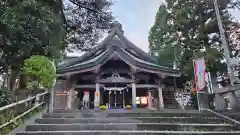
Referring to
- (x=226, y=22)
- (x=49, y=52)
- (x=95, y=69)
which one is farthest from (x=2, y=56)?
(x=226, y=22)

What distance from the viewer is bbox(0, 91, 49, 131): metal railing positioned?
16.3ft

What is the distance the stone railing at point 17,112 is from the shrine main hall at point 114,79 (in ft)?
14.6

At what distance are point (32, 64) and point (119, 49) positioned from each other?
6146 mm

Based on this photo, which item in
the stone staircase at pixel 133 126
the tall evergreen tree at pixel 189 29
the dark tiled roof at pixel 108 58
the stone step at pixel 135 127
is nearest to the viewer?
the stone staircase at pixel 133 126

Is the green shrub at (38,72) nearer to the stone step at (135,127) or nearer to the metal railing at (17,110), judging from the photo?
the metal railing at (17,110)

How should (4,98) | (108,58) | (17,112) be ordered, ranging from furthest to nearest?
(108,58) → (17,112) → (4,98)

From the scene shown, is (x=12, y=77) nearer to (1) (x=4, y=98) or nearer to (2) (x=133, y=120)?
(1) (x=4, y=98)

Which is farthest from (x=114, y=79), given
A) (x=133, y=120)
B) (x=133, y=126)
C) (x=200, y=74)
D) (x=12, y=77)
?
(x=133, y=126)

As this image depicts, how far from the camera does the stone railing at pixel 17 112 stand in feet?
16.2

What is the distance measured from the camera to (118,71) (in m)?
12.7

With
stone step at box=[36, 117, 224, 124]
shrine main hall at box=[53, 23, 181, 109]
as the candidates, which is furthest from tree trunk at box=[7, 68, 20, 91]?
shrine main hall at box=[53, 23, 181, 109]

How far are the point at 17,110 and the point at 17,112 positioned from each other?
0.32ft

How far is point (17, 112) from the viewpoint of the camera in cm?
590

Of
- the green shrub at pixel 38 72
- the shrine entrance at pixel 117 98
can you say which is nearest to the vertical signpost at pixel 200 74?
the shrine entrance at pixel 117 98
